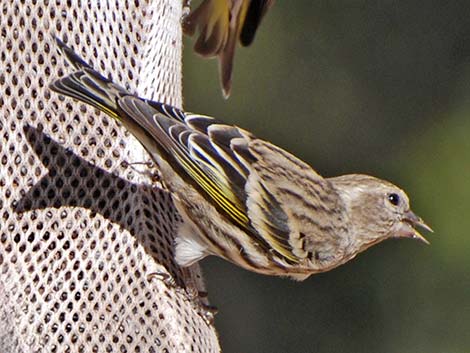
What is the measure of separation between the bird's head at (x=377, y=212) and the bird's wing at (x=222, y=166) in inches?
17.7

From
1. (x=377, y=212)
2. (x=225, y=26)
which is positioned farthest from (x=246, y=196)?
(x=225, y=26)

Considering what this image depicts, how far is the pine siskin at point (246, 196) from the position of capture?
481cm

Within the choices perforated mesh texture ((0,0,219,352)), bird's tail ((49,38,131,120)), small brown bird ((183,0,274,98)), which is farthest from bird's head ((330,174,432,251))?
bird's tail ((49,38,131,120))

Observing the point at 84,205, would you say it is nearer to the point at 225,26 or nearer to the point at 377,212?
the point at 377,212

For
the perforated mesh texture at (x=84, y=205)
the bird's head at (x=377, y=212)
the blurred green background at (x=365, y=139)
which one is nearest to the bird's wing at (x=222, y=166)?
the perforated mesh texture at (x=84, y=205)

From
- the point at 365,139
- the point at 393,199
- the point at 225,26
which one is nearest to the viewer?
the point at 393,199

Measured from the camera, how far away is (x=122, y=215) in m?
4.95

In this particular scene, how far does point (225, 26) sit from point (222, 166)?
156 centimetres

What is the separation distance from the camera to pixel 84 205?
4969mm

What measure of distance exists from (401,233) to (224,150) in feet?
3.19

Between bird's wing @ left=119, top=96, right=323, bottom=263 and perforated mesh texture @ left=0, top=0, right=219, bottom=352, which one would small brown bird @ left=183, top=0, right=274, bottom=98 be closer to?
perforated mesh texture @ left=0, top=0, right=219, bottom=352

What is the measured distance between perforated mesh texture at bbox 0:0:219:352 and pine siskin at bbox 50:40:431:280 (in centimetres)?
17

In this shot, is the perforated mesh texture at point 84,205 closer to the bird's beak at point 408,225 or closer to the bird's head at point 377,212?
the bird's head at point 377,212

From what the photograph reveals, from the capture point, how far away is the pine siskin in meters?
4.81
